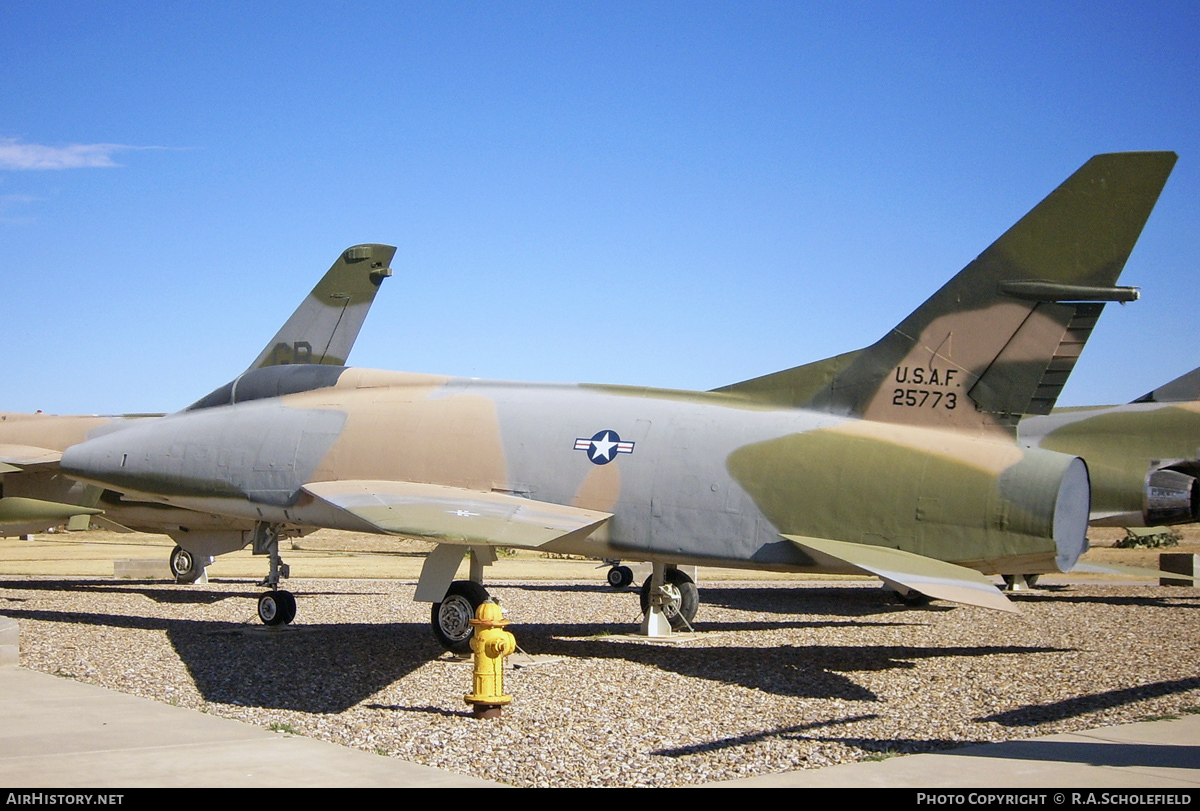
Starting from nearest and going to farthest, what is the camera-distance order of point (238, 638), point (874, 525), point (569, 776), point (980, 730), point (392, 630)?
point (569, 776) → point (980, 730) → point (874, 525) → point (238, 638) → point (392, 630)

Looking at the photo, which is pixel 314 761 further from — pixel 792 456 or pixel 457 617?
pixel 792 456

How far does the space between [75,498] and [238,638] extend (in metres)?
7.90

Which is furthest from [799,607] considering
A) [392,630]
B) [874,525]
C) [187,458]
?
[187,458]

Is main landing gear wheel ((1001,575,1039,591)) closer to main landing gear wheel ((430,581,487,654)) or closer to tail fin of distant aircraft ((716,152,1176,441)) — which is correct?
tail fin of distant aircraft ((716,152,1176,441))

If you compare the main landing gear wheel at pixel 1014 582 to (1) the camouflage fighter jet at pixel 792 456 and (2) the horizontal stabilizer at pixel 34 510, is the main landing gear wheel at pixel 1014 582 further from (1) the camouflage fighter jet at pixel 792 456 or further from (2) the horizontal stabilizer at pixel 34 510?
A: (2) the horizontal stabilizer at pixel 34 510

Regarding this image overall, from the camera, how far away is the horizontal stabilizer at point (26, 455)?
62.0 feet

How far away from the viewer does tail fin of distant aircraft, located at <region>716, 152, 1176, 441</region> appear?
1102 centimetres

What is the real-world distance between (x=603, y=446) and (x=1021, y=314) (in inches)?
185

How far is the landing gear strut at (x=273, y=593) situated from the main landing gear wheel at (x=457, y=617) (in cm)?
293

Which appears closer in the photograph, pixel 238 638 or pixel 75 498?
pixel 238 638

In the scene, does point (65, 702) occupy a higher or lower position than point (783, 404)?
lower

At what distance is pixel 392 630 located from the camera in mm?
15391

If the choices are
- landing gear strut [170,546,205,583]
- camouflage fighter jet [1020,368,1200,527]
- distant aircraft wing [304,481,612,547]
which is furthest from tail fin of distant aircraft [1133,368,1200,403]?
landing gear strut [170,546,205,583]

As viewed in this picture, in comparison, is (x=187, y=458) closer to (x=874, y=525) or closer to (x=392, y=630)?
(x=392, y=630)
